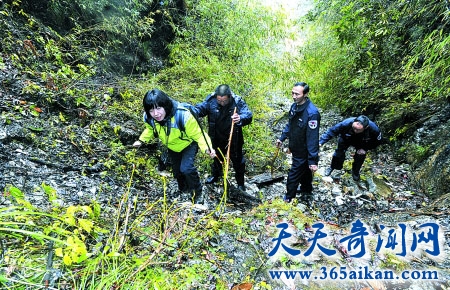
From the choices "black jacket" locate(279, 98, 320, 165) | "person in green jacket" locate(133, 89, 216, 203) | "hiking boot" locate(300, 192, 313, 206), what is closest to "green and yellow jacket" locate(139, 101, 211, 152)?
"person in green jacket" locate(133, 89, 216, 203)

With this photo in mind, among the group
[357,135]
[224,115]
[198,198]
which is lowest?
[198,198]

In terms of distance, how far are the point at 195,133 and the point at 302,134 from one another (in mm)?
1691

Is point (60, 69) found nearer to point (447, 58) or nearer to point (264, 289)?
point (264, 289)

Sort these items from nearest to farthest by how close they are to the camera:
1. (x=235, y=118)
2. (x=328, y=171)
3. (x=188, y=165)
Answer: (x=188, y=165), (x=235, y=118), (x=328, y=171)

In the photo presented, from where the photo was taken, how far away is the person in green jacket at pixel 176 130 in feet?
10.2

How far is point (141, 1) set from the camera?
22.5ft

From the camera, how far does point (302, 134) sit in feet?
13.9

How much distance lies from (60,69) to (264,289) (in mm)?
4938

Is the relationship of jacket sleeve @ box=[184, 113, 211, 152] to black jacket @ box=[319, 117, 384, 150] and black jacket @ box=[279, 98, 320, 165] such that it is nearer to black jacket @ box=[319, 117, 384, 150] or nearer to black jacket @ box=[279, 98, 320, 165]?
black jacket @ box=[279, 98, 320, 165]

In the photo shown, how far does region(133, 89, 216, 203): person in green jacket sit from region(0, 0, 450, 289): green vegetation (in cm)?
57

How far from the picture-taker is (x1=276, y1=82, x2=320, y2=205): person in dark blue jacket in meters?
4.03

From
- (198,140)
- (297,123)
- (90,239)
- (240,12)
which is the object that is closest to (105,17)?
(240,12)

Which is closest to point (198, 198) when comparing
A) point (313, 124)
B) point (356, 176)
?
point (313, 124)

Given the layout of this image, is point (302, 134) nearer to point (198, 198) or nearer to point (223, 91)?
point (223, 91)
